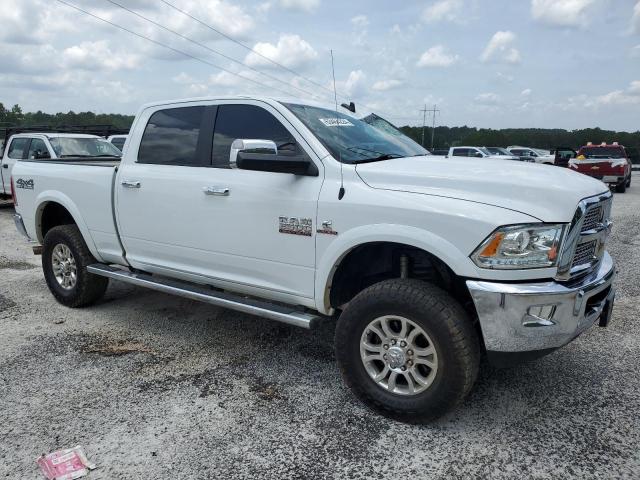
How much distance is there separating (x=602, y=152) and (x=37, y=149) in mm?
18913

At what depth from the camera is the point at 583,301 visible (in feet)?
9.57

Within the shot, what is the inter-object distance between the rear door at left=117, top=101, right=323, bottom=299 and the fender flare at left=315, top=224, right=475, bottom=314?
103 mm

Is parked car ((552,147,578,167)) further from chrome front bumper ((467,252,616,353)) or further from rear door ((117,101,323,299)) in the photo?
chrome front bumper ((467,252,616,353))

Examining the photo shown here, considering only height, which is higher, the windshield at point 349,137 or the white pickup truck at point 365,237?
the windshield at point 349,137

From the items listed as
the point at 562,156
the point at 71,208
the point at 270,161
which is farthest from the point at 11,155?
the point at 562,156

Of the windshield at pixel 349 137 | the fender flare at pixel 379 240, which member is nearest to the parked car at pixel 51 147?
the windshield at pixel 349 137

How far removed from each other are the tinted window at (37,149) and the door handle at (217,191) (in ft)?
30.3

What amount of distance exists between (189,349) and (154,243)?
3.00ft

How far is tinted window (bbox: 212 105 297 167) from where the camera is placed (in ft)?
12.4

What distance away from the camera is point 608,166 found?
18844 mm

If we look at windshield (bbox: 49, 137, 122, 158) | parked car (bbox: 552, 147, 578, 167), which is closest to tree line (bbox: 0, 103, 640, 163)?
parked car (bbox: 552, 147, 578, 167)

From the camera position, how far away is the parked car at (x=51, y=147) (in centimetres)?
1160

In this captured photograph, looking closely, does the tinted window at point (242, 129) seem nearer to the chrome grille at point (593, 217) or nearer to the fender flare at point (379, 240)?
the fender flare at point (379, 240)

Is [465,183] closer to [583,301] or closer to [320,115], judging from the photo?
[583,301]
